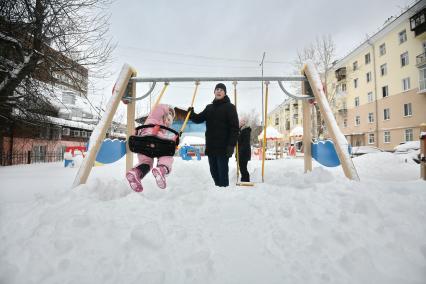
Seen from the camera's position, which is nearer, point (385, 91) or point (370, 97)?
point (385, 91)

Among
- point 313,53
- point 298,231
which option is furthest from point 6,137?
point 313,53

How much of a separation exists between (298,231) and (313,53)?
21.4 meters

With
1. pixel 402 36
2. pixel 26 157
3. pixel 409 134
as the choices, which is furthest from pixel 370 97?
pixel 26 157

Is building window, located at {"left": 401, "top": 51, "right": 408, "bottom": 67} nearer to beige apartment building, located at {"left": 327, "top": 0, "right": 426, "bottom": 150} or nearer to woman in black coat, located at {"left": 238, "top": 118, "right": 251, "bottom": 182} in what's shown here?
beige apartment building, located at {"left": 327, "top": 0, "right": 426, "bottom": 150}

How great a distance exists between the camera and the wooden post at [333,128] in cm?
286

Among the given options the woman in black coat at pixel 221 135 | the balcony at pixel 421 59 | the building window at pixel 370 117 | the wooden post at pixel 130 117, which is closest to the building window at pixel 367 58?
the balcony at pixel 421 59

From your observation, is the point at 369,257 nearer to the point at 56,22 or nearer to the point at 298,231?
the point at 298,231

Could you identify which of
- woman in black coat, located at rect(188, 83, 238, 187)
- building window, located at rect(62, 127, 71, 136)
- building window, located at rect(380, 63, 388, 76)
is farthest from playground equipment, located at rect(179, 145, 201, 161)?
building window, located at rect(380, 63, 388, 76)

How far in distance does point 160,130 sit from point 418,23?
24.7m

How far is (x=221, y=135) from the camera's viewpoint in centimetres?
329

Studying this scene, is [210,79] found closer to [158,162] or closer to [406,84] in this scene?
[158,162]

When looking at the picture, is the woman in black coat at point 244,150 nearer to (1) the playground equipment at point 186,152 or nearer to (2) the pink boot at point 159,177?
(2) the pink boot at point 159,177

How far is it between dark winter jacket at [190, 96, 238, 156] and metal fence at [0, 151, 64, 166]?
13.8 m

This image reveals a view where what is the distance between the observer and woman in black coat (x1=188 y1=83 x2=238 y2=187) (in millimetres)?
3254
